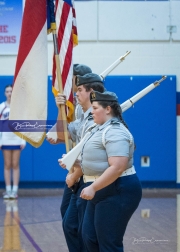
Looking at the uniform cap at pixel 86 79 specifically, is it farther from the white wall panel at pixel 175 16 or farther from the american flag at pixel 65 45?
the white wall panel at pixel 175 16

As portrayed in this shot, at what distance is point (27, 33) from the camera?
18.1ft

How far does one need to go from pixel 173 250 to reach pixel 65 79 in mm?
2595

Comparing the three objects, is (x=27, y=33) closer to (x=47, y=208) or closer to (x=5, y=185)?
(x=47, y=208)

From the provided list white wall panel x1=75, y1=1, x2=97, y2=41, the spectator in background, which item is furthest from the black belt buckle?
white wall panel x1=75, y1=1, x2=97, y2=41

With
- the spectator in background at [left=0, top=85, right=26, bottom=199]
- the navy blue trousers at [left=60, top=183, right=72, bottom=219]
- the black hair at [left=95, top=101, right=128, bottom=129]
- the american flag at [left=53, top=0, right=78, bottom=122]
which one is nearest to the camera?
the black hair at [left=95, top=101, right=128, bottom=129]

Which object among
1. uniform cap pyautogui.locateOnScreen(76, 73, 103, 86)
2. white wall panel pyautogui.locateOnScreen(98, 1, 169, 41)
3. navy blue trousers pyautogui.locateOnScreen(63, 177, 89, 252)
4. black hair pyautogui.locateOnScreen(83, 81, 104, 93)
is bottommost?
navy blue trousers pyautogui.locateOnScreen(63, 177, 89, 252)

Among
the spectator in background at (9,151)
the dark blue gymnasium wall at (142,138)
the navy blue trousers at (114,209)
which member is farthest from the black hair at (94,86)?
the dark blue gymnasium wall at (142,138)

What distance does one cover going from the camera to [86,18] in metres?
12.5

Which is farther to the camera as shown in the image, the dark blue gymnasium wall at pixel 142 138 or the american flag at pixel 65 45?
the dark blue gymnasium wall at pixel 142 138

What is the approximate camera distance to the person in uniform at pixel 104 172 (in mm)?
4711

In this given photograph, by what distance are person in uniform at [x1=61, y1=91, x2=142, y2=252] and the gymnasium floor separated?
2.35m

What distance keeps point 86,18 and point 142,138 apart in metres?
2.74

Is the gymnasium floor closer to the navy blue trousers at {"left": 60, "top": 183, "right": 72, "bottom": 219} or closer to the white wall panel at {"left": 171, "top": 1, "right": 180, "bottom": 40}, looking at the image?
the navy blue trousers at {"left": 60, "top": 183, "right": 72, "bottom": 219}

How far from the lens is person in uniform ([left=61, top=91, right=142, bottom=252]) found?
15.5 ft
